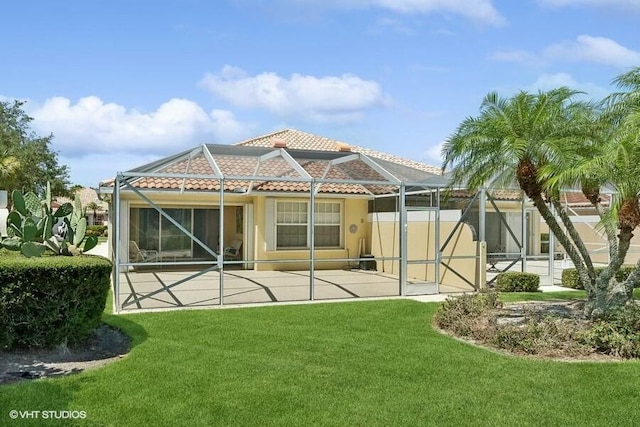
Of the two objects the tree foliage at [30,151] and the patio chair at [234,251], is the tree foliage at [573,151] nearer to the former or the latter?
the patio chair at [234,251]

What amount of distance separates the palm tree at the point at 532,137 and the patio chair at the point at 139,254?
37.9 feet

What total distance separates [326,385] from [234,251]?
1448 centimetres

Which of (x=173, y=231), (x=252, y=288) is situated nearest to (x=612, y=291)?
(x=252, y=288)

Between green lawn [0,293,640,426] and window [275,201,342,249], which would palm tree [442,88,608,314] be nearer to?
green lawn [0,293,640,426]

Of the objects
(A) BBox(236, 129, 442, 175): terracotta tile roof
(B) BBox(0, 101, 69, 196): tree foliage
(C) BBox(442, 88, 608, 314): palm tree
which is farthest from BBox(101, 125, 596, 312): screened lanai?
(B) BBox(0, 101, 69, 196): tree foliage

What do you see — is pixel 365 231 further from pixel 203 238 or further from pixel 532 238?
pixel 532 238

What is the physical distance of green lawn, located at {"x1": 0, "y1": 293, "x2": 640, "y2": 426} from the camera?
5.43 metres

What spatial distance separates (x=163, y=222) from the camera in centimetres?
1912

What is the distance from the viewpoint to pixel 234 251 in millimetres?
20406

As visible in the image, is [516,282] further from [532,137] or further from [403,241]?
[532,137]

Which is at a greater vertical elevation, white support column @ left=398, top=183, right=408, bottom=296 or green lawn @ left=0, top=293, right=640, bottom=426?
white support column @ left=398, top=183, right=408, bottom=296

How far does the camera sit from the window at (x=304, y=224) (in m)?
18.8

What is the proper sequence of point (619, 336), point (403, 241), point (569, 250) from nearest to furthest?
1. point (619, 336)
2. point (569, 250)
3. point (403, 241)

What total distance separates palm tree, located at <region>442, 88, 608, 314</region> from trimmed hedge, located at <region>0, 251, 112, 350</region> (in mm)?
6938
